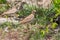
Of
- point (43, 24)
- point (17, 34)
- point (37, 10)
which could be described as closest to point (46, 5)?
point (37, 10)

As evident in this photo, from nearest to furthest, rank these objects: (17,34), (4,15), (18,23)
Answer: (17,34) < (18,23) < (4,15)

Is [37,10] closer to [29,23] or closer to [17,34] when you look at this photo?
[29,23]

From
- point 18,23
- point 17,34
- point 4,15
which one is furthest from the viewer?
point 4,15

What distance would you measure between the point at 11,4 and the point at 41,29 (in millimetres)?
1611

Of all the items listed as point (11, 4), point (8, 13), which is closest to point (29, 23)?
point (8, 13)

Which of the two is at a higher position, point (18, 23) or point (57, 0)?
point (57, 0)

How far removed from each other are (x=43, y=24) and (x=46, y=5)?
2.39 feet

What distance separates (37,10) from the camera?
6.93 m

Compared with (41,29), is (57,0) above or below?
above

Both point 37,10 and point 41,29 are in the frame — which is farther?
point 37,10

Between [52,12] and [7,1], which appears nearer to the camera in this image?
[52,12]

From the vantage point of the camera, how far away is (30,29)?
619 cm

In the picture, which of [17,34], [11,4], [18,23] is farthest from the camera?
[11,4]

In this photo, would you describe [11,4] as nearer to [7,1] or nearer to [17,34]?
[7,1]
